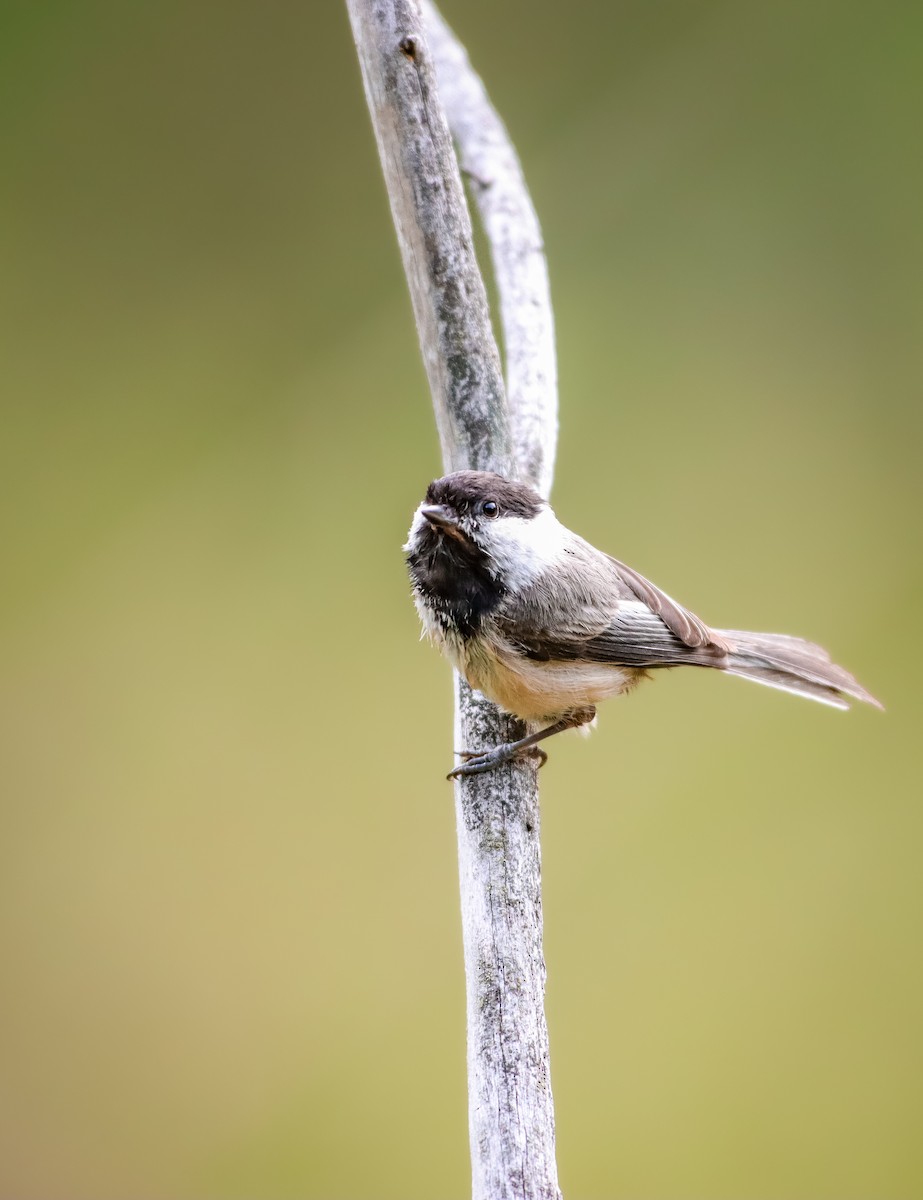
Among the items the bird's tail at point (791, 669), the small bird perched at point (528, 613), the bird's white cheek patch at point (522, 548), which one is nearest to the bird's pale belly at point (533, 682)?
the small bird perched at point (528, 613)

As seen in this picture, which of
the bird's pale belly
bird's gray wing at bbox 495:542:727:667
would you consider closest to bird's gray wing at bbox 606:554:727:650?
bird's gray wing at bbox 495:542:727:667

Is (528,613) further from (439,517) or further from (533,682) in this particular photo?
(439,517)

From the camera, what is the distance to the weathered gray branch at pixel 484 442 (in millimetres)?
1316

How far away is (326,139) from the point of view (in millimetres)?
3203

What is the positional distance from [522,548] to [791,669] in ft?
2.01

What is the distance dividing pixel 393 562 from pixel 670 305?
1269 mm

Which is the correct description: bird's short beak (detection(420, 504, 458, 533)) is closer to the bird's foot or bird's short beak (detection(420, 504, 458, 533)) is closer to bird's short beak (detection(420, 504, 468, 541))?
bird's short beak (detection(420, 504, 468, 541))

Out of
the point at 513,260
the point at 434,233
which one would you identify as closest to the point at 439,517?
the point at 434,233

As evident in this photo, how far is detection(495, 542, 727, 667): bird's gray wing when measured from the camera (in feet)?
5.53

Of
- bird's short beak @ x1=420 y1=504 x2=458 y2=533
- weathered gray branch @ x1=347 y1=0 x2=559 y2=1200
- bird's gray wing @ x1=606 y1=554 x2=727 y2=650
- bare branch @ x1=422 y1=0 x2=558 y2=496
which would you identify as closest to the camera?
weathered gray branch @ x1=347 y1=0 x2=559 y2=1200

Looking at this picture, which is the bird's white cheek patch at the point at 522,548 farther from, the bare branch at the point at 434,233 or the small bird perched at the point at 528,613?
the bare branch at the point at 434,233

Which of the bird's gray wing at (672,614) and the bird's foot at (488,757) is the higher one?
the bird's gray wing at (672,614)

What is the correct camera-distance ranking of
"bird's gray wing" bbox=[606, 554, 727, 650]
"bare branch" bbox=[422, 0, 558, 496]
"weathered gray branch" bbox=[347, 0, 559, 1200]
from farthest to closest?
"bare branch" bbox=[422, 0, 558, 496] < "bird's gray wing" bbox=[606, 554, 727, 650] < "weathered gray branch" bbox=[347, 0, 559, 1200]

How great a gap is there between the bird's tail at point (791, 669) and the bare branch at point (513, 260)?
1.57ft
